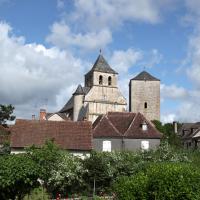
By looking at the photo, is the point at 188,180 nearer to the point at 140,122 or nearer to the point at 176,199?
the point at 176,199

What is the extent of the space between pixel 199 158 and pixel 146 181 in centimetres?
2103

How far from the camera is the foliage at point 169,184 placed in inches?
512

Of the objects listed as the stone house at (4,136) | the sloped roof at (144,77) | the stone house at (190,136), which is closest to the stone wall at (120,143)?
the stone house at (4,136)

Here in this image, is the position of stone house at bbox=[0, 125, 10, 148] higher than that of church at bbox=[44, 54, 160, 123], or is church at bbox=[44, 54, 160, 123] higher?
church at bbox=[44, 54, 160, 123]

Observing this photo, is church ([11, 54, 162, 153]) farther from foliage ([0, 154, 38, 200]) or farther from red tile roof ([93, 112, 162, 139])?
foliage ([0, 154, 38, 200])

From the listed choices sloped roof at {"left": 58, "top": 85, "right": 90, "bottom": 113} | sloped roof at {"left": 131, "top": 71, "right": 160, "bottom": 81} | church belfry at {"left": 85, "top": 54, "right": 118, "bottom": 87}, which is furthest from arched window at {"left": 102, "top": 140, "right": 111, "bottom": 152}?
sloped roof at {"left": 131, "top": 71, "right": 160, "bottom": 81}

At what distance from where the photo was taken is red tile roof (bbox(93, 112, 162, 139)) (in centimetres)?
4412

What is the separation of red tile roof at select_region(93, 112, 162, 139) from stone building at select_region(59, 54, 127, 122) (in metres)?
31.8

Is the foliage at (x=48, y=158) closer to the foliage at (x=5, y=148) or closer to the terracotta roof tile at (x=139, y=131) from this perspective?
the foliage at (x=5, y=148)

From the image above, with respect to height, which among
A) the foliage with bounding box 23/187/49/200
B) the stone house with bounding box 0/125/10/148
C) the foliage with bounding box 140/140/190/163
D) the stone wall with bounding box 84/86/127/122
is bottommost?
the foliage with bounding box 23/187/49/200

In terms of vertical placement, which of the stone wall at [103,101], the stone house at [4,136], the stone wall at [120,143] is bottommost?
the stone wall at [120,143]

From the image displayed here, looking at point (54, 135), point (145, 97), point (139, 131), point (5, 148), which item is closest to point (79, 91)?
point (145, 97)

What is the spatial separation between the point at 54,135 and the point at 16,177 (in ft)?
73.4

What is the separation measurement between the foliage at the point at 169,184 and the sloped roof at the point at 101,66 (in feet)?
240
